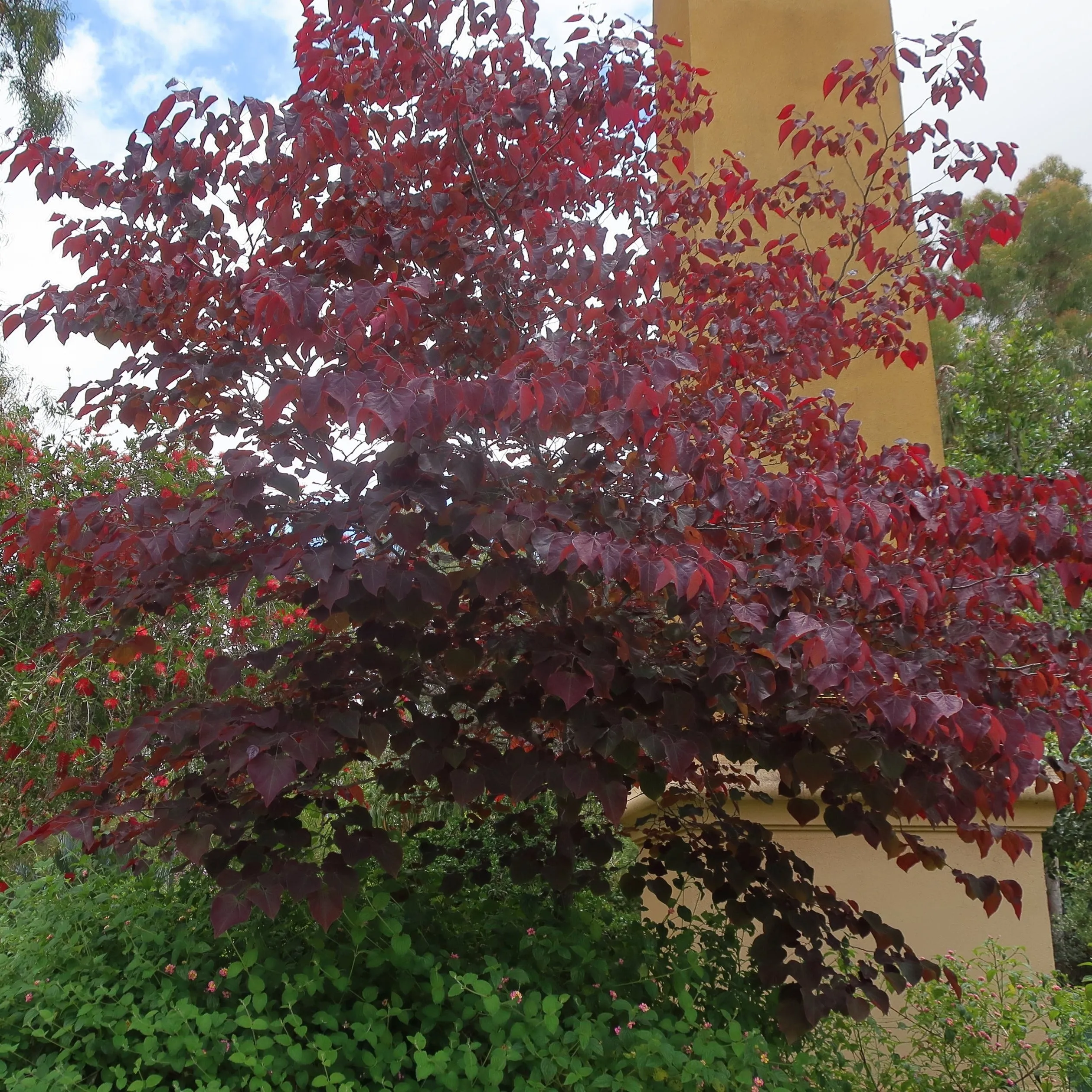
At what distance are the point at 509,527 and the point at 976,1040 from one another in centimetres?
220

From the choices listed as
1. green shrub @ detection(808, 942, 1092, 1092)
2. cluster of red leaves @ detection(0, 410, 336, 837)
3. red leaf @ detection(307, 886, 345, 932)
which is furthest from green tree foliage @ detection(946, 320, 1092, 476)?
red leaf @ detection(307, 886, 345, 932)

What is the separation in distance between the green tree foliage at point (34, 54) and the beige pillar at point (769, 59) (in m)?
8.88

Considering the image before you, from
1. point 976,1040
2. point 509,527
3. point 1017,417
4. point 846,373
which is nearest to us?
point 509,527

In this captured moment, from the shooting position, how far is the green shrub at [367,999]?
2.12 metres

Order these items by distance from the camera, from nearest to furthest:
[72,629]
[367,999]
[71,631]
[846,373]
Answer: [367,999]
[846,373]
[71,631]
[72,629]

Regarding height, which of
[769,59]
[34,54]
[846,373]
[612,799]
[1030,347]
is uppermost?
[34,54]

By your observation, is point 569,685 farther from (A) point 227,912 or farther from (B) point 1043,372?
(B) point 1043,372

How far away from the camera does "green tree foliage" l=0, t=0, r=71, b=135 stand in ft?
35.3

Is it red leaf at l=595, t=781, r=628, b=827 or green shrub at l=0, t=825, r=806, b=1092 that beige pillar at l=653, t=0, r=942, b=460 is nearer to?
red leaf at l=595, t=781, r=628, b=827

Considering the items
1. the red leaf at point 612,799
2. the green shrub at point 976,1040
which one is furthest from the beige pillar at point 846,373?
the red leaf at point 612,799

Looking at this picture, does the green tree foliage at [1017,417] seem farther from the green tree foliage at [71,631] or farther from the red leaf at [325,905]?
the red leaf at [325,905]

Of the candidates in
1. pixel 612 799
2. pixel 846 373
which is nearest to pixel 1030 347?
pixel 846 373

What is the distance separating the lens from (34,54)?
35.7 feet

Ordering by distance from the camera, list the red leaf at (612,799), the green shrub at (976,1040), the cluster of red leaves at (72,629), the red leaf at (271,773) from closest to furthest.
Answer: the red leaf at (271,773) → the red leaf at (612,799) → the green shrub at (976,1040) → the cluster of red leaves at (72,629)
